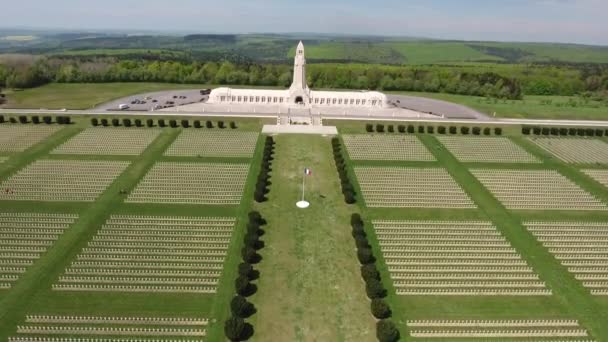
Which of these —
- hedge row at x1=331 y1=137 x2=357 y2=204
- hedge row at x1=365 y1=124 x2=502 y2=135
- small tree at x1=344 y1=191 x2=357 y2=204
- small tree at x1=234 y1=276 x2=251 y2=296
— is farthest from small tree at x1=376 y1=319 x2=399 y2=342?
hedge row at x1=365 y1=124 x2=502 y2=135

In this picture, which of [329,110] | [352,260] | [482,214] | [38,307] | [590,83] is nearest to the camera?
[38,307]

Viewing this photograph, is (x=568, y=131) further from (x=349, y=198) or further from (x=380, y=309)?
(x=380, y=309)

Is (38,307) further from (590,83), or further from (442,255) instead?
(590,83)

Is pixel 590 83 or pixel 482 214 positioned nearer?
pixel 482 214

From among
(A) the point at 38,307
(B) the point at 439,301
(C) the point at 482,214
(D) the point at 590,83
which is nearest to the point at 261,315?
(B) the point at 439,301

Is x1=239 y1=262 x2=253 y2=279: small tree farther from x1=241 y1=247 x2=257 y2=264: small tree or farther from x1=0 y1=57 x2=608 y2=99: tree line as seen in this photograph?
x1=0 y1=57 x2=608 y2=99: tree line

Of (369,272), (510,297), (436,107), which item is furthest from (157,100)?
(510,297)

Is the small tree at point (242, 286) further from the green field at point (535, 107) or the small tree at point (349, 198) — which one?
the green field at point (535, 107)
